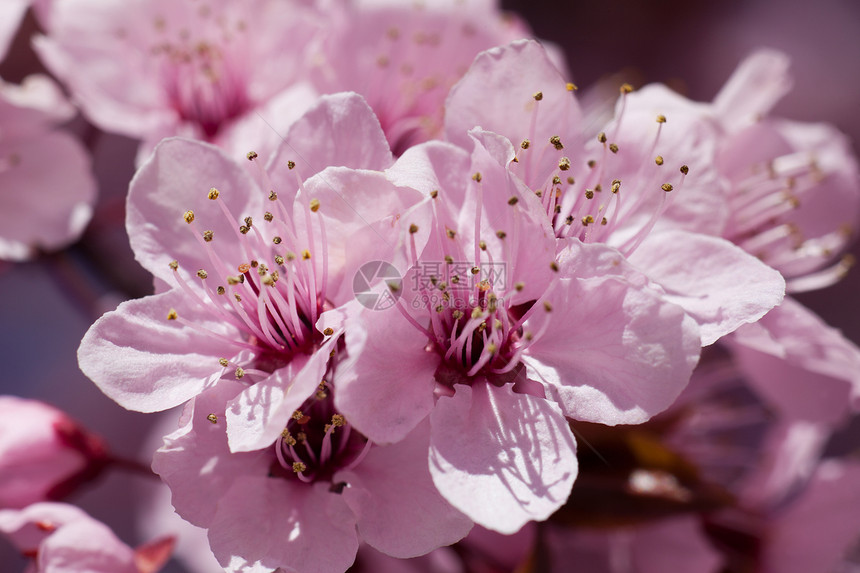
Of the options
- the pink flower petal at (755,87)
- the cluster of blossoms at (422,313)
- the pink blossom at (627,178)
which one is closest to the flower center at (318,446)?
the cluster of blossoms at (422,313)

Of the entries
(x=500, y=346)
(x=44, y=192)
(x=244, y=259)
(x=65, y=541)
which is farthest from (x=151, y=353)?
(x=44, y=192)

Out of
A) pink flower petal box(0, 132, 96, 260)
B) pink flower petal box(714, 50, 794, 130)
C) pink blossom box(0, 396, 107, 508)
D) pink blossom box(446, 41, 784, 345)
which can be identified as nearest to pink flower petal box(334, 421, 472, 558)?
pink blossom box(446, 41, 784, 345)

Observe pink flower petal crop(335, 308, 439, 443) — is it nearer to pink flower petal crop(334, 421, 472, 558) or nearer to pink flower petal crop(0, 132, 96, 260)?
pink flower petal crop(334, 421, 472, 558)

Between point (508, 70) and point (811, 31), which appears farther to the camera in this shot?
point (811, 31)

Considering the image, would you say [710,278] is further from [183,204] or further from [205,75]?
[205,75]

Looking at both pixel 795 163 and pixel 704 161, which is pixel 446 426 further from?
pixel 795 163

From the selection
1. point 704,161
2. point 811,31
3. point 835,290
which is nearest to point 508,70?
point 704,161

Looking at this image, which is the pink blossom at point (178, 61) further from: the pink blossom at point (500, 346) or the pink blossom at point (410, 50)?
the pink blossom at point (500, 346)
